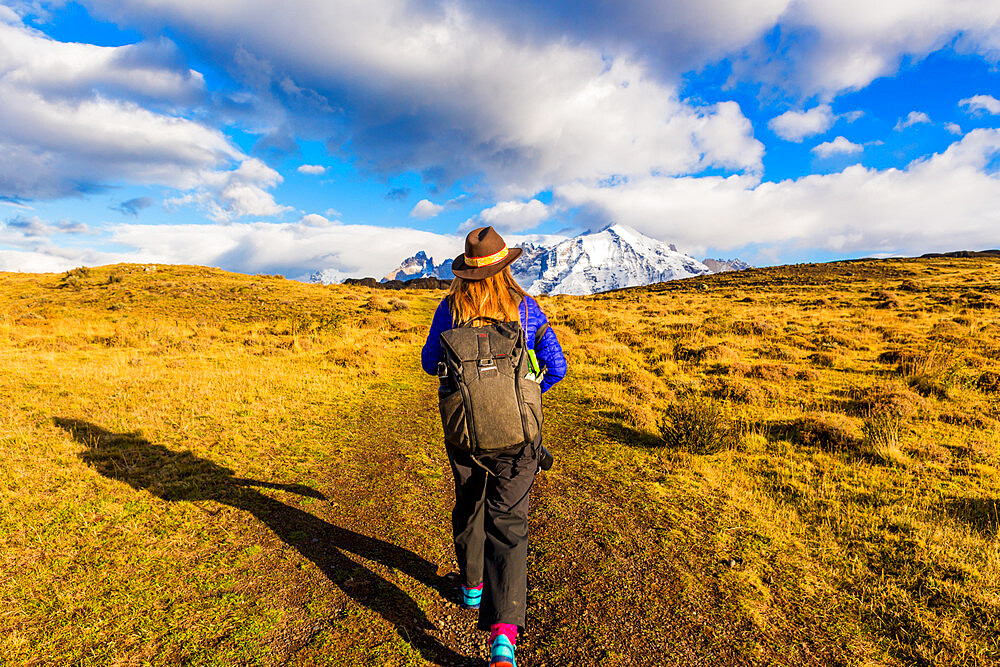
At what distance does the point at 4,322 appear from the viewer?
19266 mm

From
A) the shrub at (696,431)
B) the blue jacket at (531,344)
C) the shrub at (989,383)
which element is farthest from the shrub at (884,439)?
the blue jacket at (531,344)

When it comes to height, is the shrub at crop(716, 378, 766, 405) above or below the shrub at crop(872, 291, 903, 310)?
below

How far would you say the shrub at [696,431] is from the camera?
733cm

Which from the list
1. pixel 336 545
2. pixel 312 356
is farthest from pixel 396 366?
pixel 336 545

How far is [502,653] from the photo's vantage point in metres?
2.96

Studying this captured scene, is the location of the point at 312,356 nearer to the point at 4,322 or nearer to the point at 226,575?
the point at 226,575

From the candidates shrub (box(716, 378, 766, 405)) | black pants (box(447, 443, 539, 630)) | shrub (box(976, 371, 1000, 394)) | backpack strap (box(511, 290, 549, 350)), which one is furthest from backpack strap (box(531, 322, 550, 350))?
shrub (box(976, 371, 1000, 394))

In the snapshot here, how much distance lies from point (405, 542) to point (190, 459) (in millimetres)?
4004

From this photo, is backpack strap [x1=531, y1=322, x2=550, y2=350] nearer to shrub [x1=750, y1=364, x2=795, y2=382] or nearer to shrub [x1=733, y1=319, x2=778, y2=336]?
shrub [x1=750, y1=364, x2=795, y2=382]

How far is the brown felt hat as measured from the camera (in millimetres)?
3203

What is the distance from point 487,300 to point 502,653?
2.45 meters

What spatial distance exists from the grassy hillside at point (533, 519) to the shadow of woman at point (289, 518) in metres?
0.03

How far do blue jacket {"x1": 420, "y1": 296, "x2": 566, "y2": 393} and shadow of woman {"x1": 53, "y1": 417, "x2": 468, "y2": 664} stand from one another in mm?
2157

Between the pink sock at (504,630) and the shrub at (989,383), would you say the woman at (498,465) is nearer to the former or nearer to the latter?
the pink sock at (504,630)
